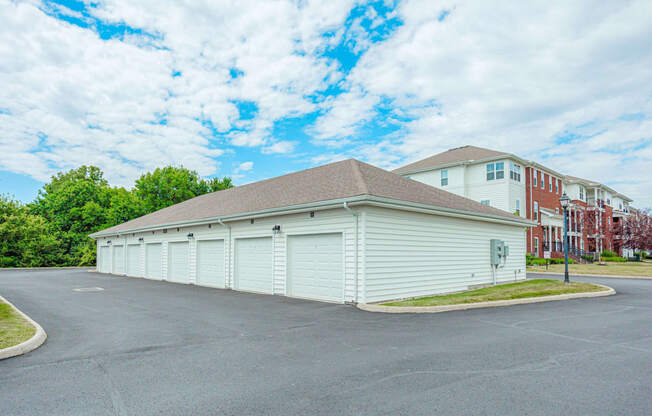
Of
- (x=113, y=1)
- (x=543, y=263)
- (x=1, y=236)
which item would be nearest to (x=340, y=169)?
(x=113, y=1)

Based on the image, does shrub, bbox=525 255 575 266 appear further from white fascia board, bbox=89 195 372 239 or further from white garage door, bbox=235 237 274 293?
white fascia board, bbox=89 195 372 239

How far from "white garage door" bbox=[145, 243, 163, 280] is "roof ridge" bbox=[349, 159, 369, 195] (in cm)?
1256

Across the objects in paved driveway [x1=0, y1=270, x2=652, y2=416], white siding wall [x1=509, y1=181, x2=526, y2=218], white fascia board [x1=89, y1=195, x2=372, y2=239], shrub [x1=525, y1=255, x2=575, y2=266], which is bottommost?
shrub [x1=525, y1=255, x2=575, y2=266]

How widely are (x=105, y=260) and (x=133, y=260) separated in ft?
22.3

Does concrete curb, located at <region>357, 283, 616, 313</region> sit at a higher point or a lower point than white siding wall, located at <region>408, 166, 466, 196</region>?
lower

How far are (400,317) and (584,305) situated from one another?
6344mm

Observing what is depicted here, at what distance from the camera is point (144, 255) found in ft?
76.6

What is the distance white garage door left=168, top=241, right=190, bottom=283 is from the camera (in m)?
19.0

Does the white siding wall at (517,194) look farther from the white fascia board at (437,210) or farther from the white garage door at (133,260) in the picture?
the white garage door at (133,260)

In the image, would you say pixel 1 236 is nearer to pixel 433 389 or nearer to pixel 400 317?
pixel 400 317

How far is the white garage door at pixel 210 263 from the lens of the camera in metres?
16.4

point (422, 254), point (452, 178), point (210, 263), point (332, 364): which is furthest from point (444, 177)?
point (332, 364)

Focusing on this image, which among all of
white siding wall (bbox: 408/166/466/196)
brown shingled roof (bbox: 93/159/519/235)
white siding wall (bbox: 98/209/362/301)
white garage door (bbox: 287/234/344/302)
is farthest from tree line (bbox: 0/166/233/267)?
white garage door (bbox: 287/234/344/302)

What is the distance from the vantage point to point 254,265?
14.6m
